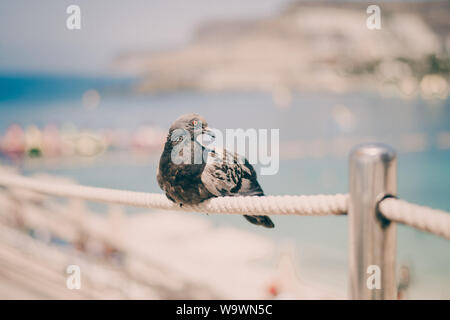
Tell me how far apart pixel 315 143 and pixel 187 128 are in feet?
70.0

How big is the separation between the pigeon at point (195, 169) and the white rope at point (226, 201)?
0.16 ft

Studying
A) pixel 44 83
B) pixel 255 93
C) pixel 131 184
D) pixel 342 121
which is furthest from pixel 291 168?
pixel 44 83

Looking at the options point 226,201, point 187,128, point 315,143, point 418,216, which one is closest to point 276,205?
point 226,201

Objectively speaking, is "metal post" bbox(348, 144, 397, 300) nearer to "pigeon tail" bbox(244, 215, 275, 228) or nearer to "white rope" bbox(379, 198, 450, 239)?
"white rope" bbox(379, 198, 450, 239)

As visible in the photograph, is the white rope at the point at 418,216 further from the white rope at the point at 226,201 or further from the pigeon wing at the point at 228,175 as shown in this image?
the pigeon wing at the point at 228,175

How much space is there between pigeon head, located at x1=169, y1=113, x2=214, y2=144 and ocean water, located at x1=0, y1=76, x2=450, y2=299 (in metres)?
0.05

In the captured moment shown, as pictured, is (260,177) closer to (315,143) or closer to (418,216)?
(418,216)

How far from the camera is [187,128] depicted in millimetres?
1494

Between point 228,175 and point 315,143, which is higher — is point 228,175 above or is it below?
below

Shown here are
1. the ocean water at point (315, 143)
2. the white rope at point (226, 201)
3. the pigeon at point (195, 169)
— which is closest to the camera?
the white rope at point (226, 201)

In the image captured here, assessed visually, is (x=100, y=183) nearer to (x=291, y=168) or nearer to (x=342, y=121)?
(x=291, y=168)

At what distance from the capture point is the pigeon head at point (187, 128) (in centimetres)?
148

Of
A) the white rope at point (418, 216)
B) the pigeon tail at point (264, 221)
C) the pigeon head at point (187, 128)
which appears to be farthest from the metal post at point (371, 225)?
Result: the pigeon head at point (187, 128)
